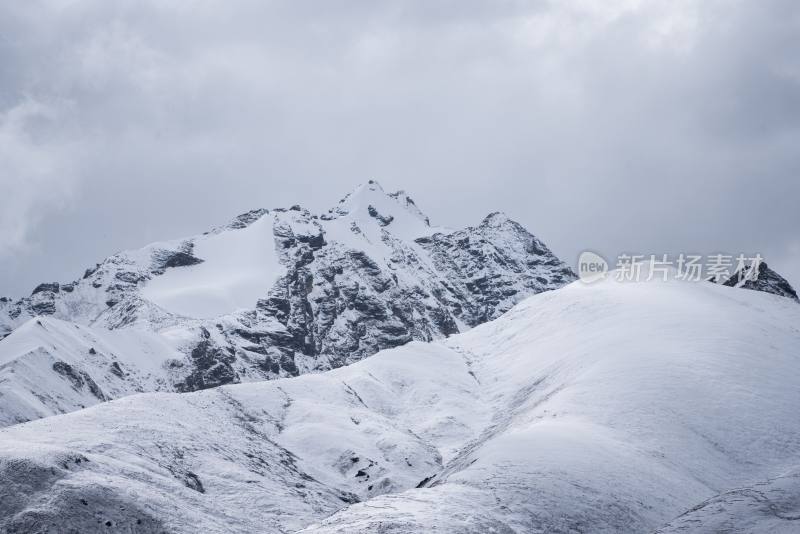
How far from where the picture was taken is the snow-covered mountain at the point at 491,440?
191 ft

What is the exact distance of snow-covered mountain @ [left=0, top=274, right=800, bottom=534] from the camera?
5831 centimetres

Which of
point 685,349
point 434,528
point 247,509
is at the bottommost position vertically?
point 247,509

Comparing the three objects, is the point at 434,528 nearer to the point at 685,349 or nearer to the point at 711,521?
the point at 711,521

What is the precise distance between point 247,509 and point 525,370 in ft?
200

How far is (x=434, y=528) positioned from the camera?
48562mm

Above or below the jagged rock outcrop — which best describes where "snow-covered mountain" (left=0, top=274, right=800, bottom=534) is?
below

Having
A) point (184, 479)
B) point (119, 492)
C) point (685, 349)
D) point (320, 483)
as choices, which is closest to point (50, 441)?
point (184, 479)

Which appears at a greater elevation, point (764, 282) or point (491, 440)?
point (764, 282)

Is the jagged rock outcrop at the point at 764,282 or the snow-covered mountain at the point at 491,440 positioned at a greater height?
the jagged rock outcrop at the point at 764,282

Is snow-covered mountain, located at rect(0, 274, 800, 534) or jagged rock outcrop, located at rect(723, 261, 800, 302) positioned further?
jagged rock outcrop, located at rect(723, 261, 800, 302)

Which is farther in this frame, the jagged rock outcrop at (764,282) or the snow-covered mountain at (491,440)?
the jagged rock outcrop at (764,282)

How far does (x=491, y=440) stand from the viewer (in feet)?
266

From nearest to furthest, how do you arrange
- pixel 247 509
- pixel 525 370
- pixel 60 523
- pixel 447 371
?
pixel 60 523 < pixel 247 509 < pixel 525 370 < pixel 447 371

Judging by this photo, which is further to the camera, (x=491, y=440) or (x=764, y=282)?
(x=764, y=282)
